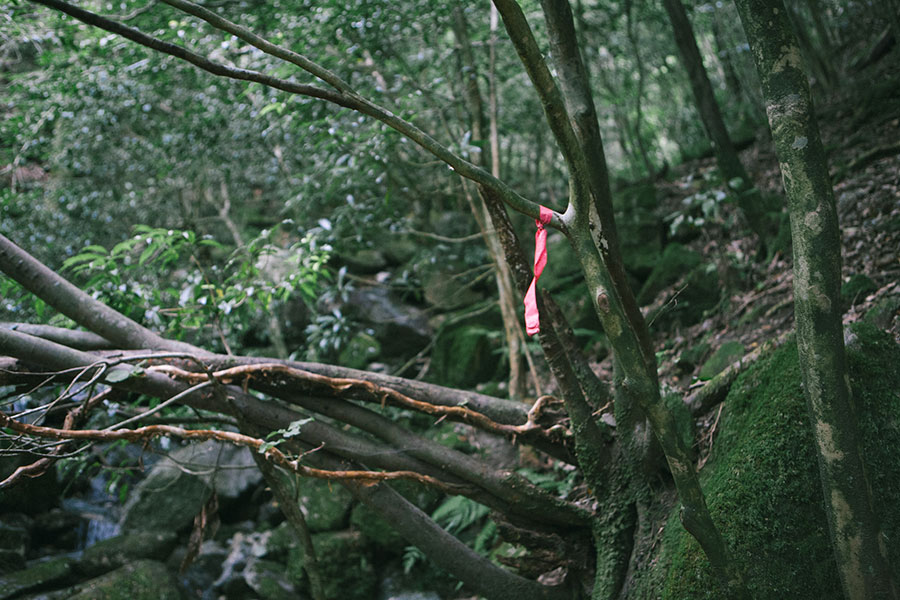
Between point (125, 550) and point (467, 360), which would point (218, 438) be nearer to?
point (467, 360)

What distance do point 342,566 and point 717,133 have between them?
5.64m

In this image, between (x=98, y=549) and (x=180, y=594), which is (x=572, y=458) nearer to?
(x=180, y=594)

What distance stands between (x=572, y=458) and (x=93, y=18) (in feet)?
9.82

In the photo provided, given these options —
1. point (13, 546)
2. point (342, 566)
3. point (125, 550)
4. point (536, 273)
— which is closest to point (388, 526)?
point (342, 566)

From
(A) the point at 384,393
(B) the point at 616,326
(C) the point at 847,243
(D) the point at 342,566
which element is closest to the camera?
(B) the point at 616,326

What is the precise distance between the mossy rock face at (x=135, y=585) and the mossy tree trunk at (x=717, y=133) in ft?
21.5

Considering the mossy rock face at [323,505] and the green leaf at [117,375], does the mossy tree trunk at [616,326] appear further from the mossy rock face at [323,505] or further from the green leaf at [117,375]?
the mossy rock face at [323,505]

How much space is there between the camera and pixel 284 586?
19.3ft

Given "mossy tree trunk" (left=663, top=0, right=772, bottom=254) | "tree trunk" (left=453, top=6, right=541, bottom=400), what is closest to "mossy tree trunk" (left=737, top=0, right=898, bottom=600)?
"tree trunk" (left=453, top=6, right=541, bottom=400)

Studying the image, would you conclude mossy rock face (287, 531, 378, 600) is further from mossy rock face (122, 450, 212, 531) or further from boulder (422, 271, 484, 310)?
boulder (422, 271, 484, 310)

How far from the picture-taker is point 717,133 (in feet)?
18.7

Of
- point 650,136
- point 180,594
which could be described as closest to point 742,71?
point 650,136

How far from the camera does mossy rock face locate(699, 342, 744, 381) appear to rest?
3.77m

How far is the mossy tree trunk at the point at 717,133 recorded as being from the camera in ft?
18.3
